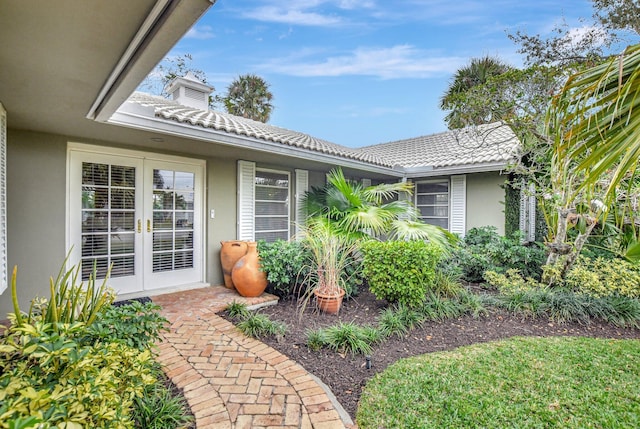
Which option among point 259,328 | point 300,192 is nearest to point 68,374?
point 259,328

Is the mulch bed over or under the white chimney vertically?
under

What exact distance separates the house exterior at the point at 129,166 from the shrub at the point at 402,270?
2583 millimetres

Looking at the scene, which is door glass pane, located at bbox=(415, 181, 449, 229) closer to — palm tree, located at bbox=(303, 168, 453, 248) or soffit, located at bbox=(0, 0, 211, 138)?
palm tree, located at bbox=(303, 168, 453, 248)

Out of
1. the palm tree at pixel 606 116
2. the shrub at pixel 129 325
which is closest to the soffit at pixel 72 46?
the shrub at pixel 129 325

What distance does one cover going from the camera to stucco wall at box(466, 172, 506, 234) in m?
8.09

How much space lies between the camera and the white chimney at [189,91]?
7.94m

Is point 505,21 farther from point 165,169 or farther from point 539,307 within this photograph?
point 165,169

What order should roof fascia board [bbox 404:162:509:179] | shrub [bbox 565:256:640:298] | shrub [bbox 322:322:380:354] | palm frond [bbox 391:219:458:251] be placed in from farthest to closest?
roof fascia board [bbox 404:162:509:179] → palm frond [bbox 391:219:458:251] → shrub [bbox 565:256:640:298] → shrub [bbox 322:322:380:354]

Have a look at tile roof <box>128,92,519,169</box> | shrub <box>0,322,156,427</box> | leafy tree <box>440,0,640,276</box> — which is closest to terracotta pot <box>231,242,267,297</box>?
tile roof <box>128,92,519,169</box>

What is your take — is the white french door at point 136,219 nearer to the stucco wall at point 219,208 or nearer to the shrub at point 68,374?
the stucco wall at point 219,208

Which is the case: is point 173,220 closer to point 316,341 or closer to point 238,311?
point 238,311

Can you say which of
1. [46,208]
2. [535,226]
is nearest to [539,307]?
[535,226]

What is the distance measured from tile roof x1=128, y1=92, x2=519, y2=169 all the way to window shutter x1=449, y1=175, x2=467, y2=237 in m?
0.68

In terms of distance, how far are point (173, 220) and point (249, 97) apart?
15013mm
